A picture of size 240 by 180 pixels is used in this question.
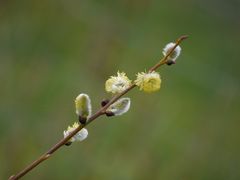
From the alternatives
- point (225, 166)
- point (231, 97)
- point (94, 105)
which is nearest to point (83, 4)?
point (94, 105)

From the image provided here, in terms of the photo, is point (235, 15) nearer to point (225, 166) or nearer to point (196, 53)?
point (196, 53)

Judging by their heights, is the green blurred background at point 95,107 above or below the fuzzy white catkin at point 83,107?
above

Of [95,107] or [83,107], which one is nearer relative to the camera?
[83,107]

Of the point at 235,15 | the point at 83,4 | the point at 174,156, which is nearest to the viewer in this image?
the point at 174,156

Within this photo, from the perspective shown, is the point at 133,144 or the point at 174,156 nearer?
the point at 133,144

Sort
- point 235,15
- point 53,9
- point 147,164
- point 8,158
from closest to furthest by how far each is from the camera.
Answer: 1. point 8,158
2. point 147,164
3. point 53,9
4. point 235,15

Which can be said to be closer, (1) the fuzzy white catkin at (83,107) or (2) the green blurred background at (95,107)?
(1) the fuzzy white catkin at (83,107)

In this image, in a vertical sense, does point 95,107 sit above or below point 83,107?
above

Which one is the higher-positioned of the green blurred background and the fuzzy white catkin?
the green blurred background

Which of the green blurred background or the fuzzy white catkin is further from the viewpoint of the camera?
the green blurred background

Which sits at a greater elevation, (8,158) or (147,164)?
(8,158)

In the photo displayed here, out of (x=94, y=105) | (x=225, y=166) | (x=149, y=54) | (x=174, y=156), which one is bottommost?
(x=225, y=166)
